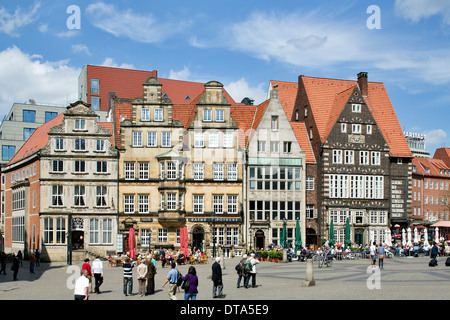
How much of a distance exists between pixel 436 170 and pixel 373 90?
36.0m

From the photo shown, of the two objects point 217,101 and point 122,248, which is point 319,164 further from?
point 122,248

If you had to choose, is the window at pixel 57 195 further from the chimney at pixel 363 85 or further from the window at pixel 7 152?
the chimney at pixel 363 85

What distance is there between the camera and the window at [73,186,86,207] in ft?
182

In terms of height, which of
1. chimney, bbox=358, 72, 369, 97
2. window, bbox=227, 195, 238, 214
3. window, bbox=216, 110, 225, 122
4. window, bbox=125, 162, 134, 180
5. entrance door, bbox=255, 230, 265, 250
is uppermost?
chimney, bbox=358, 72, 369, 97

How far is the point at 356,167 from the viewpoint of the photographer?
208 feet

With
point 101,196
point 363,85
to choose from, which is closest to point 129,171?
point 101,196

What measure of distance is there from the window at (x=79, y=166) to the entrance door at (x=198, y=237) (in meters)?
12.1

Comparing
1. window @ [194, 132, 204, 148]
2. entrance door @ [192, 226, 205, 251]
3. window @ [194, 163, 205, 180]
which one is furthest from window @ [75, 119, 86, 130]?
entrance door @ [192, 226, 205, 251]

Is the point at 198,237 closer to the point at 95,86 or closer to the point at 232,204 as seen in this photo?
the point at 232,204

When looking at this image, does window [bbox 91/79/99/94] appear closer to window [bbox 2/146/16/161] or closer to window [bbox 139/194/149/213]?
window [bbox 2/146/16/161]

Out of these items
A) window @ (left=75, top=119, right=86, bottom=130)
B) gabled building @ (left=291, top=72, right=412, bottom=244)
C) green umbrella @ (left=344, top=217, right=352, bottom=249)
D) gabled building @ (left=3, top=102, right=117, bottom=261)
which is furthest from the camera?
gabled building @ (left=291, top=72, right=412, bottom=244)

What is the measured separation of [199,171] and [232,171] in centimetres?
330

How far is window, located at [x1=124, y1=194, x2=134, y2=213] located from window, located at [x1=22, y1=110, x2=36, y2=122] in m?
41.7
